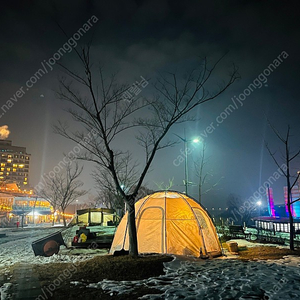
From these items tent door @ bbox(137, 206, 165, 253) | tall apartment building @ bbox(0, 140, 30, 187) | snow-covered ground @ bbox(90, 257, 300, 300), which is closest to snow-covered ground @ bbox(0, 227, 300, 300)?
snow-covered ground @ bbox(90, 257, 300, 300)

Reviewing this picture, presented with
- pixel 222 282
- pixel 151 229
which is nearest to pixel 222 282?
pixel 222 282

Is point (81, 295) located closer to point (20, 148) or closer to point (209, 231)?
point (209, 231)

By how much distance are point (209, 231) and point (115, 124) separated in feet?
21.4

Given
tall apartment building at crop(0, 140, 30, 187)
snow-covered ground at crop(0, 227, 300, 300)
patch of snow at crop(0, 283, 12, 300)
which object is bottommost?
patch of snow at crop(0, 283, 12, 300)

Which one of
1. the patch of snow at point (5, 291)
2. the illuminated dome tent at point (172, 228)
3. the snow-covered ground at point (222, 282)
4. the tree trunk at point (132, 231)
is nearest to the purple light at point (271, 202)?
the illuminated dome tent at point (172, 228)

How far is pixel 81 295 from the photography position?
573cm

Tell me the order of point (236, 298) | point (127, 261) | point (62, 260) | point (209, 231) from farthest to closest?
point (209, 231), point (62, 260), point (127, 261), point (236, 298)

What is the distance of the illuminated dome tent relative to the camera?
1079 cm

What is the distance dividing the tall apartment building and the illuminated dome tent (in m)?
145

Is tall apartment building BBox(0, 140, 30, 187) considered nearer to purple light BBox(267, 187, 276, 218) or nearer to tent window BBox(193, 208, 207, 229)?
purple light BBox(267, 187, 276, 218)

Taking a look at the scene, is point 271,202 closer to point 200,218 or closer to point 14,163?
point 200,218

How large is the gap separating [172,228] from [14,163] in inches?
6045

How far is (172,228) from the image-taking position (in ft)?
36.6

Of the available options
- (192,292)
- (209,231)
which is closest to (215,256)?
(209,231)
